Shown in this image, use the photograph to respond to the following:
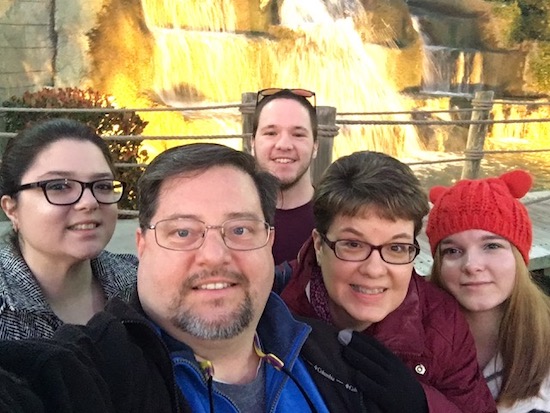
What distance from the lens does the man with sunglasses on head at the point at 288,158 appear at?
2.47 metres

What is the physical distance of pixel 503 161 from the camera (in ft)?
36.1

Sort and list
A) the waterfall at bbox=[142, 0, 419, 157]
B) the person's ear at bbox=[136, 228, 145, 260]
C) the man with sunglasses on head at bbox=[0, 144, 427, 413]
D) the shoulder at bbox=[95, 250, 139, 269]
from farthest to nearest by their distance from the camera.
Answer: the waterfall at bbox=[142, 0, 419, 157], the shoulder at bbox=[95, 250, 139, 269], the person's ear at bbox=[136, 228, 145, 260], the man with sunglasses on head at bbox=[0, 144, 427, 413]

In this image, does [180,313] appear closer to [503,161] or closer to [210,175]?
[210,175]

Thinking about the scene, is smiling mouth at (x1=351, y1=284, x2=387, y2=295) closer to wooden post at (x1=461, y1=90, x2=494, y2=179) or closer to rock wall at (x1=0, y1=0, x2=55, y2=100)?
wooden post at (x1=461, y1=90, x2=494, y2=179)

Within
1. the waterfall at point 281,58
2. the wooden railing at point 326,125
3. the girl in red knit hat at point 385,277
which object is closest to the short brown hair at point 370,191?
the girl in red knit hat at point 385,277

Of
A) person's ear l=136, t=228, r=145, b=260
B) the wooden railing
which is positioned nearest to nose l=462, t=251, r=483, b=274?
person's ear l=136, t=228, r=145, b=260

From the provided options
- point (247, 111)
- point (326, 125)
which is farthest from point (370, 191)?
point (247, 111)

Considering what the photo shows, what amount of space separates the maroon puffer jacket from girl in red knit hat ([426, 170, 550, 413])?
0.17 meters

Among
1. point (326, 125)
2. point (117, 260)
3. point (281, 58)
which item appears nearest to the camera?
point (117, 260)

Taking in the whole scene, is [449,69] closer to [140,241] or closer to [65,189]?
[65,189]

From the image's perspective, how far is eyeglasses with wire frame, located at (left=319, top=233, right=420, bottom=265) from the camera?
5.20 feet

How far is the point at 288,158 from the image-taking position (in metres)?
2.50

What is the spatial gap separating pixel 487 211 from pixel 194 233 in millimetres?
1053

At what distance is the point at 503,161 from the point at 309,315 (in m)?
10.3
